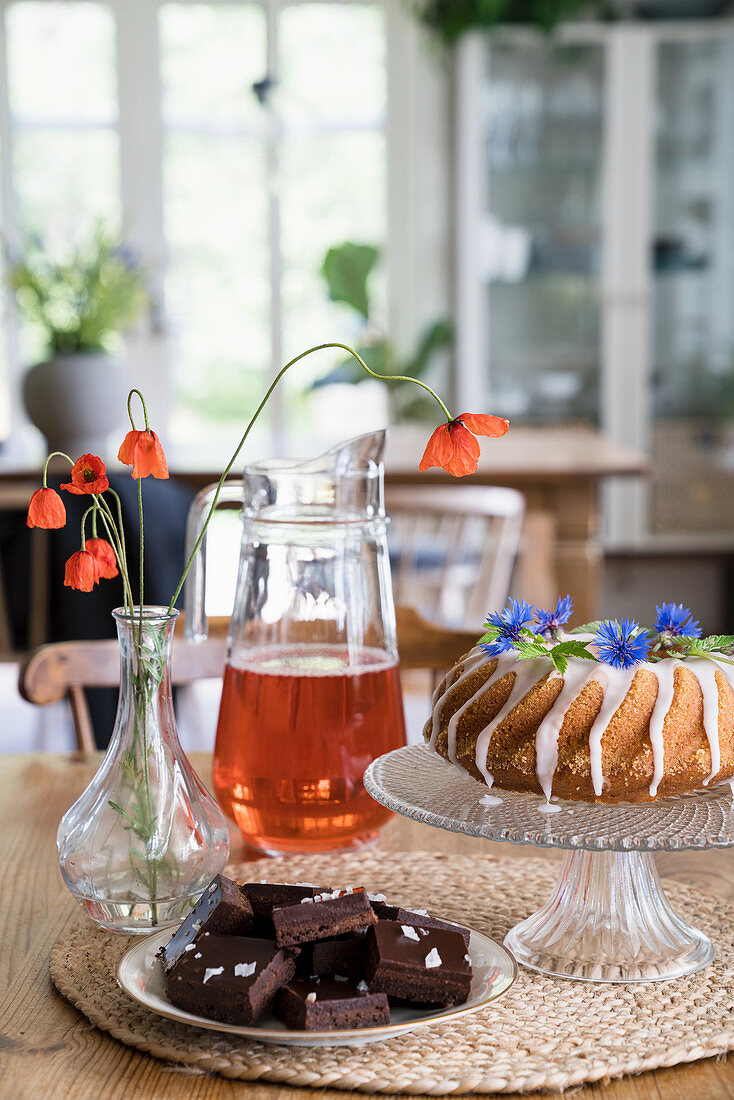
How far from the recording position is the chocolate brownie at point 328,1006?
0.53 m

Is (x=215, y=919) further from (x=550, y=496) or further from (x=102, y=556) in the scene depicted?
(x=550, y=496)

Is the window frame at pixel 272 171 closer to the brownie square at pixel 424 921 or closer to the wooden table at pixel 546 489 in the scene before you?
the wooden table at pixel 546 489

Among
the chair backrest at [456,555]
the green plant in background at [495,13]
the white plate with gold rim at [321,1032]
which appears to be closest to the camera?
the white plate with gold rim at [321,1032]

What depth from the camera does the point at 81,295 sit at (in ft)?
8.22

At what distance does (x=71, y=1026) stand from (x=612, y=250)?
432cm

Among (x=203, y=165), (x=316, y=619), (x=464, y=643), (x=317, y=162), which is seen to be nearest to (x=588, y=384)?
(x=317, y=162)

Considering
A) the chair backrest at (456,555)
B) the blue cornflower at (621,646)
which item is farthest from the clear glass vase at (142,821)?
the chair backrest at (456,555)

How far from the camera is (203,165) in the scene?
4.98 m

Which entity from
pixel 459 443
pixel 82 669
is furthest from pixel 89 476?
pixel 82 669

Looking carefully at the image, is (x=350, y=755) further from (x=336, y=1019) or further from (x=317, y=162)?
(x=317, y=162)

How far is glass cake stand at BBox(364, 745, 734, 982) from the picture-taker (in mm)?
621

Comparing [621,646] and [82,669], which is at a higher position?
[621,646]

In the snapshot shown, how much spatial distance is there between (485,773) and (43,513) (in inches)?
10.5

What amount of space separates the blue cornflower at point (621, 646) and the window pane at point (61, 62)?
474 centimetres
